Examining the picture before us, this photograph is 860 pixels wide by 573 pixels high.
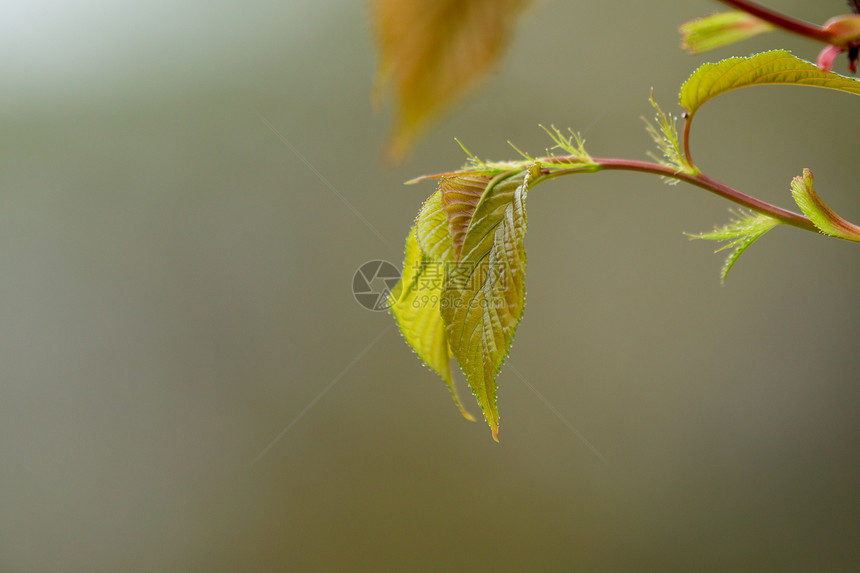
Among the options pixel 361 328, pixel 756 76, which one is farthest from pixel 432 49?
pixel 361 328

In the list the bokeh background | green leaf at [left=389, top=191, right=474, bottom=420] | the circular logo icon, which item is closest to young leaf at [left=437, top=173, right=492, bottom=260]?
green leaf at [left=389, top=191, right=474, bottom=420]

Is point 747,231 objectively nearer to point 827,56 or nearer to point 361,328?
point 827,56

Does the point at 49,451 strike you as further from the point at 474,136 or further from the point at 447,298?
the point at 447,298

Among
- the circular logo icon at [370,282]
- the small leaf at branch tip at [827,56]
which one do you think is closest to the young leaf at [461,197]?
the small leaf at branch tip at [827,56]

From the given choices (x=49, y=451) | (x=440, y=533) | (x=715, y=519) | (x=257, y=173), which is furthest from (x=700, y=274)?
(x=49, y=451)

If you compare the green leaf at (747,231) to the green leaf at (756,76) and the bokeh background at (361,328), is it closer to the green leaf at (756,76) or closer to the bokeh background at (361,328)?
the green leaf at (756,76)

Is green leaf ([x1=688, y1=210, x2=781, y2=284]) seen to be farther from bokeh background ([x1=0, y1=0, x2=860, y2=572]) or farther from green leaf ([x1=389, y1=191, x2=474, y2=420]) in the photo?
bokeh background ([x1=0, y1=0, x2=860, y2=572])

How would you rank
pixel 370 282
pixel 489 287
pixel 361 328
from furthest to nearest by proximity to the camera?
1. pixel 361 328
2. pixel 370 282
3. pixel 489 287
